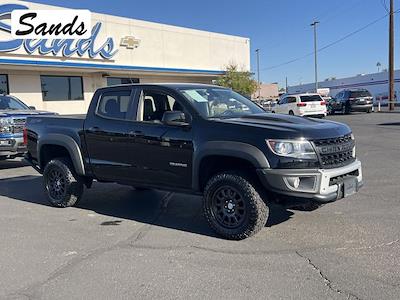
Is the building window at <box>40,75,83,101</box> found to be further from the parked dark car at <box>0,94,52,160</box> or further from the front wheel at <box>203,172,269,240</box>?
the front wheel at <box>203,172,269,240</box>

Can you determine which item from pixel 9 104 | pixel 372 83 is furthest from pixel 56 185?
pixel 372 83

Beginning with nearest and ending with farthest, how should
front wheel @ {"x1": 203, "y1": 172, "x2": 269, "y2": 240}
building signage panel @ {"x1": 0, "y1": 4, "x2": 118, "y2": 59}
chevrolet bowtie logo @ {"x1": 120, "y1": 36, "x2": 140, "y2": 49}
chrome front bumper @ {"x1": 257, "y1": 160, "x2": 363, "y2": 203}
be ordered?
chrome front bumper @ {"x1": 257, "y1": 160, "x2": 363, "y2": 203}
front wheel @ {"x1": 203, "y1": 172, "x2": 269, "y2": 240}
building signage panel @ {"x1": 0, "y1": 4, "x2": 118, "y2": 59}
chevrolet bowtie logo @ {"x1": 120, "y1": 36, "x2": 140, "y2": 49}

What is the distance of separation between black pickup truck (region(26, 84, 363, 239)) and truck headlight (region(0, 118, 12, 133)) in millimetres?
4354

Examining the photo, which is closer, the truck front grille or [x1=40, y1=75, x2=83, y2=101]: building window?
the truck front grille

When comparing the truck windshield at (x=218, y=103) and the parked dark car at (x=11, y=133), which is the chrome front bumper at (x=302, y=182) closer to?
the truck windshield at (x=218, y=103)

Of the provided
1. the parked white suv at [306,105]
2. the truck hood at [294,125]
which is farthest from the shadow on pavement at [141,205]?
the parked white suv at [306,105]

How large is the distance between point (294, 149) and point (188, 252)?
1.61m

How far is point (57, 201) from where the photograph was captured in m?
7.32

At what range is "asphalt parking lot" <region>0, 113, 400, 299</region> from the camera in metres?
4.01

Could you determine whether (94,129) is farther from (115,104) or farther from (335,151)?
(335,151)

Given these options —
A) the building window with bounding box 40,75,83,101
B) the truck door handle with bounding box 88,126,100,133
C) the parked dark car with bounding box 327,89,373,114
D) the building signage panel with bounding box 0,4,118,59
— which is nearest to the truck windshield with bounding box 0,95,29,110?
the truck door handle with bounding box 88,126,100,133

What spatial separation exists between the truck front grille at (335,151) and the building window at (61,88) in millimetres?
21708

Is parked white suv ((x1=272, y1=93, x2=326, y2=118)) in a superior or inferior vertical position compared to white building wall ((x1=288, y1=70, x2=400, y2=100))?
inferior

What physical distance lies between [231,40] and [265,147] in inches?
1292
